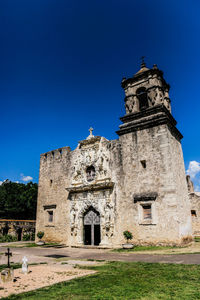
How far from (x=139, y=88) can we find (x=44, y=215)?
41.7ft

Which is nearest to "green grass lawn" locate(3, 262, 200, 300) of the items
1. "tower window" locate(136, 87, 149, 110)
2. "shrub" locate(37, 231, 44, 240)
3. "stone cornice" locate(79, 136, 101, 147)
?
"stone cornice" locate(79, 136, 101, 147)

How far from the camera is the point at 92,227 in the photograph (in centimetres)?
1590

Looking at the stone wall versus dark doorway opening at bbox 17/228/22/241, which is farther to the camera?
dark doorway opening at bbox 17/228/22/241

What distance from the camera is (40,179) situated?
2059 cm

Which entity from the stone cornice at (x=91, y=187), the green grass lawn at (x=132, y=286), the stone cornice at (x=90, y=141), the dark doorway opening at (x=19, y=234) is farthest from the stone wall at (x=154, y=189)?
the dark doorway opening at (x=19, y=234)

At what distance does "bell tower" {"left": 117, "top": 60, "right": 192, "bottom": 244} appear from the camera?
42.9 feet

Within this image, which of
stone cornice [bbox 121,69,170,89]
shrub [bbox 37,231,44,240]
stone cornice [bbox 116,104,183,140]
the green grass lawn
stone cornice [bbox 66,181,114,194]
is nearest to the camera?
the green grass lawn

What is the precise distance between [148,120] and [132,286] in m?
11.0

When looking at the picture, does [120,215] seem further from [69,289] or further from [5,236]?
[5,236]

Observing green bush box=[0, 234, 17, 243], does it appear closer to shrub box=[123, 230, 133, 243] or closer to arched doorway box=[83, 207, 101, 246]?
arched doorway box=[83, 207, 101, 246]

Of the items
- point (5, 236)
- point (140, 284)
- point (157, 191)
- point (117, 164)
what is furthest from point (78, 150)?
point (140, 284)

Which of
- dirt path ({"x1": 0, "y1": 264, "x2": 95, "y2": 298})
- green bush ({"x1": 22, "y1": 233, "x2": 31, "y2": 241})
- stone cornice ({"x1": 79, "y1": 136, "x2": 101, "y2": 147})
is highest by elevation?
stone cornice ({"x1": 79, "y1": 136, "x2": 101, "y2": 147})

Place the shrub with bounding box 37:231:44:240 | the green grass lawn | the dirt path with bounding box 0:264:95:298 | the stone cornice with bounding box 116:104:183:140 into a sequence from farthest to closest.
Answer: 1. the shrub with bounding box 37:231:44:240
2. the stone cornice with bounding box 116:104:183:140
3. the dirt path with bounding box 0:264:95:298
4. the green grass lawn

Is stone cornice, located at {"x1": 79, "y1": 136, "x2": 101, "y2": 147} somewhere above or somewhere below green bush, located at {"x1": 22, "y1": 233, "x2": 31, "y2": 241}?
above
